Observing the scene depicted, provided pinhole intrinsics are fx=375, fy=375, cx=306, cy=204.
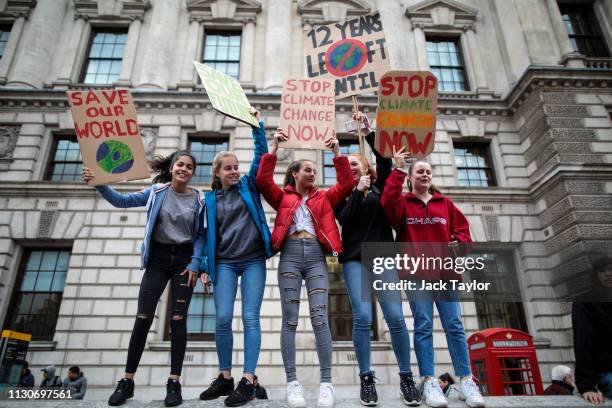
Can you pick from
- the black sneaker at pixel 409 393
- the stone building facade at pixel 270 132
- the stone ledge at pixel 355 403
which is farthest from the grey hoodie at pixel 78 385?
the black sneaker at pixel 409 393

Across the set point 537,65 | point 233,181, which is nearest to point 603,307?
point 233,181

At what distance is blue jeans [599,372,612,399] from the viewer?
3.58 metres

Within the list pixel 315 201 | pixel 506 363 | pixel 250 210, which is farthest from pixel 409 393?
pixel 506 363

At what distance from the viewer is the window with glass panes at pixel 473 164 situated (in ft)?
43.2

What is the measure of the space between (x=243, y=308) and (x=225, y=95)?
260 cm

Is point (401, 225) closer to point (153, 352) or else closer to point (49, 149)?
point (153, 352)

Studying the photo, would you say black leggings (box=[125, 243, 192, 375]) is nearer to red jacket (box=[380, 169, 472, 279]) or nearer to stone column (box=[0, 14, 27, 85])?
red jacket (box=[380, 169, 472, 279])

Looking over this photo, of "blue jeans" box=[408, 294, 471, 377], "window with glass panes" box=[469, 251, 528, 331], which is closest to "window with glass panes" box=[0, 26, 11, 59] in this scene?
"blue jeans" box=[408, 294, 471, 377]

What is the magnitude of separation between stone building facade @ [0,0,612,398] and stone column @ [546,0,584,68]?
5cm

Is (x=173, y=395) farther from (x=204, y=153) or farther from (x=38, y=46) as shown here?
(x=38, y=46)

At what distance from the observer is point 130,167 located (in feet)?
15.3

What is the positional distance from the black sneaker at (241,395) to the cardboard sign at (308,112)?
107 inches

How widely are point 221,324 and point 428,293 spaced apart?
213 centimetres

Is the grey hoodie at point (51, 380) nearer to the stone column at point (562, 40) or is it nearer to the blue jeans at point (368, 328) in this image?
the blue jeans at point (368, 328)
